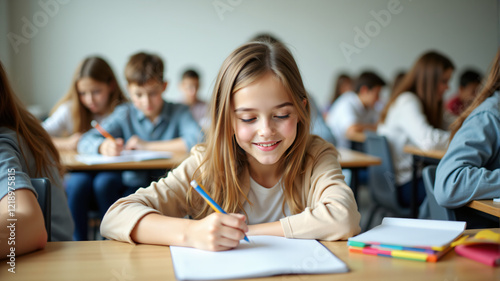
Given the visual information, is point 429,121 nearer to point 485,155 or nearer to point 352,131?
point 352,131

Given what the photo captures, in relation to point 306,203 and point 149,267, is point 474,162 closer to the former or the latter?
point 306,203

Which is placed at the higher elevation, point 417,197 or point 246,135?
point 246,135

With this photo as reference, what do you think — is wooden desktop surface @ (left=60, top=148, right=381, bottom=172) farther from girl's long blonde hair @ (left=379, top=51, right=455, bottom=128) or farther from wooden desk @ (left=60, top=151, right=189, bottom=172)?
girl's long blonde hair @ (left=379, top=51, right=455, bottom=128)

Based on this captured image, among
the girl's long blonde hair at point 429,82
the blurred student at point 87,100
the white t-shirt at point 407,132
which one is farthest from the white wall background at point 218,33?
the blurred student at point 87,100

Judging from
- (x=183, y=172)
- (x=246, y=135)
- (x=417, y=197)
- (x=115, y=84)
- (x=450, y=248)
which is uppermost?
(x=115, y=84)

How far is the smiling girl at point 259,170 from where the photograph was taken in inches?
38.9

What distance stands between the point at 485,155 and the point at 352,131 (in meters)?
2.67

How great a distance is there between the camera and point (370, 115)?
4.75m

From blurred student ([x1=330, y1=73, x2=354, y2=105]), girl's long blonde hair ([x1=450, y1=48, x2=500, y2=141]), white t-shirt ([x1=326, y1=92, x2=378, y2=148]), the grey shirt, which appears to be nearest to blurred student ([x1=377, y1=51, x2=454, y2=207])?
white t-shirt ([x1=326, y1=92, x2=378, y2=148])

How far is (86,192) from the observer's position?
2357 mm

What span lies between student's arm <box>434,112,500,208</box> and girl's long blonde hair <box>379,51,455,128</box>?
5.32 ft

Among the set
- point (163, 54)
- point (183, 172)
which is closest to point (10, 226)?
point (183, 172)

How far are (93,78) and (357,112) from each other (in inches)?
108

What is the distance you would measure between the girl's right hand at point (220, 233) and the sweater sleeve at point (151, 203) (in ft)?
0.58
